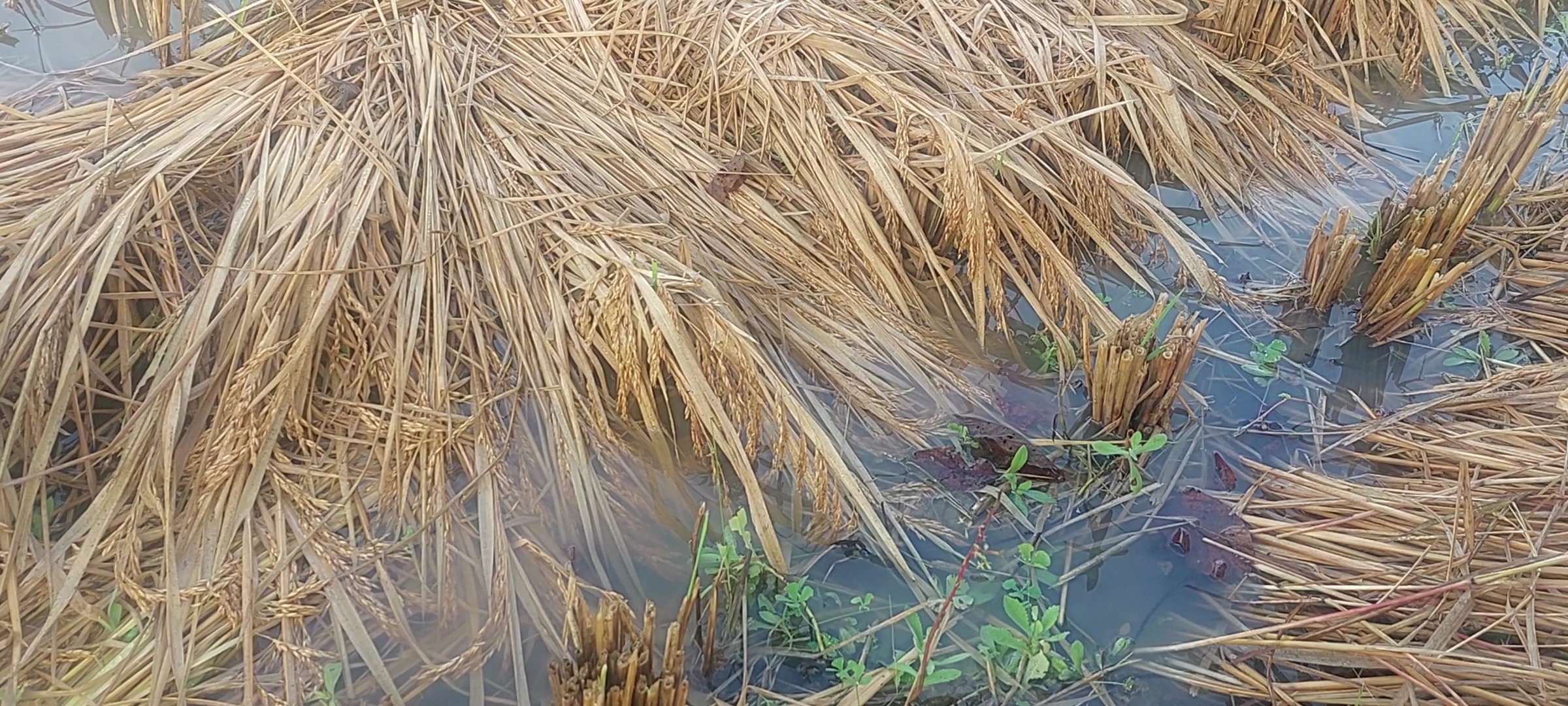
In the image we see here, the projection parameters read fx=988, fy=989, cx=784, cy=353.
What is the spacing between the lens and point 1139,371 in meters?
1.91

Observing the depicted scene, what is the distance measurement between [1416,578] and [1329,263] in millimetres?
811

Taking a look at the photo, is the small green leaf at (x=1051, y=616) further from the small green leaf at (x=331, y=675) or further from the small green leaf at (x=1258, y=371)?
the small green leaf at (x=331, y=675)

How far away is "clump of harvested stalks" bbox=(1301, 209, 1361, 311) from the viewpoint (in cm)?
222

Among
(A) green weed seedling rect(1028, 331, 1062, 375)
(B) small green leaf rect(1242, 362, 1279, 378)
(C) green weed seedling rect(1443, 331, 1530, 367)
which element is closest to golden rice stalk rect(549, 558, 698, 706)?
(A) green weed seedling rect(1028, 331, 1062, 375)

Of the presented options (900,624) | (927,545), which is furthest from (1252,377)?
(900,624)

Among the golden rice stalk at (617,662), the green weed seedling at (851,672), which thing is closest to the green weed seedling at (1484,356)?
the green weed seedling at (851,672)

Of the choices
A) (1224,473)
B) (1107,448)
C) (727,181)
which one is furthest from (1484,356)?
(727,181)

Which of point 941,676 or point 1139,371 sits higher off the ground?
point 1139,371

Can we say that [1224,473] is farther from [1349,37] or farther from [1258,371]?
[1349,37]

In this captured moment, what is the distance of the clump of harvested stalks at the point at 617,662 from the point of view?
1369mm

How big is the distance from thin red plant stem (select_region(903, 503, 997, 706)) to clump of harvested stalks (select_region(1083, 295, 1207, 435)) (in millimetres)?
327

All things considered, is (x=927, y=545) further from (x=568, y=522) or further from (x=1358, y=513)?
(x=1358, y=513)

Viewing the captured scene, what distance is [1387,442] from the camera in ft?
6.70

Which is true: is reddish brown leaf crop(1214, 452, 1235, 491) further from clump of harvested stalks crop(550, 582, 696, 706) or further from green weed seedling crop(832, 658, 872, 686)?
clump of harvested stalks crop(550, 582, 696, 706)
